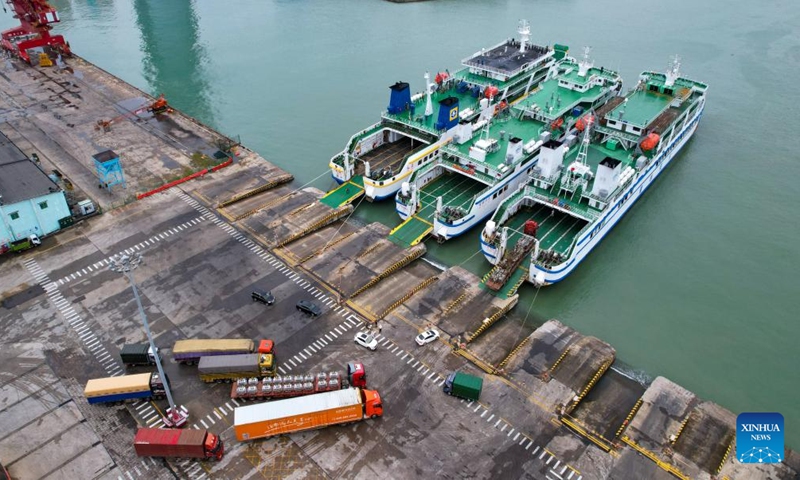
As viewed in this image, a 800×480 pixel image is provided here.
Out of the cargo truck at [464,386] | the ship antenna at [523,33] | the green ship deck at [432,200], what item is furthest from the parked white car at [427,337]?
the ship antenna at [523,33]

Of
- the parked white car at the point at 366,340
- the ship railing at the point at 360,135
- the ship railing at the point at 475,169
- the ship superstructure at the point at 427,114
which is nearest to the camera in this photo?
the parked white car at the point at 366,340

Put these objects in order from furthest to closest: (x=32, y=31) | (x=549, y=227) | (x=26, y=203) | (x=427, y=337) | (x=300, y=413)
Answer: (x=32, y=31)
(x=549, y=227)
(x=26, y=203)
(x=427, y=337)
(x=300, y=413)

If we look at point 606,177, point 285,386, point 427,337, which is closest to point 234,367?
point 285,386

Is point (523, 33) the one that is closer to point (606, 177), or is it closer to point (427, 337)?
point (606, 177)

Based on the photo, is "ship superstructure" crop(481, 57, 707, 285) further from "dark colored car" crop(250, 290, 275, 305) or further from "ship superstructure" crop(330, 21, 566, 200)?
"dark colored car" crop(250, 290, 275, 305)

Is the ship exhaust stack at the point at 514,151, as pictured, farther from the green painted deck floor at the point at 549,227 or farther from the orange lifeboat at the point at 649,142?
the orange lifeboat at the point at 649,142

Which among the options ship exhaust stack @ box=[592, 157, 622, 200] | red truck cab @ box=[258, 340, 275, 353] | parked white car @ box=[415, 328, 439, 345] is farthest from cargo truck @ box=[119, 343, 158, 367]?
ship exhaust stack @ box=[592, 157, 622, 200]
